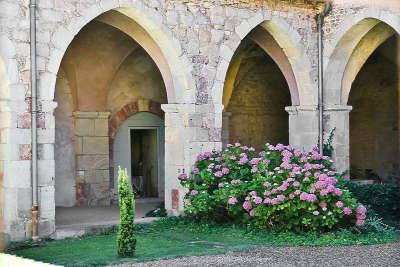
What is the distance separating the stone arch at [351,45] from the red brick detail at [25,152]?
5.61 metres

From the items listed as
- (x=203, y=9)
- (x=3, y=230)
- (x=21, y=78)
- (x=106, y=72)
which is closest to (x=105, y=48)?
Result: (x=106, y=72)

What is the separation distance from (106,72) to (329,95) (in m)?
4.03

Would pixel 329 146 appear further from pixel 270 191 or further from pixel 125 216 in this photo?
pixel 125 216

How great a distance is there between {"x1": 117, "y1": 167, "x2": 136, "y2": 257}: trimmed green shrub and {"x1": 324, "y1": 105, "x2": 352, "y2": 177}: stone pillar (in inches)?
227

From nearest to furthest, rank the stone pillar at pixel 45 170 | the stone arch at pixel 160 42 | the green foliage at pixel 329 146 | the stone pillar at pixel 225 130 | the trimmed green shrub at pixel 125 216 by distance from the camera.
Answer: the trimmed green shrub at pixel 125 216
the stone pillar at pixel 45 170
the stone arch at pixel 160 42
the green foliage at pixel 329 146
the stone pillar at pixel 225 130

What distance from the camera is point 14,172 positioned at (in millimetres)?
9141

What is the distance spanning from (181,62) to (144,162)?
418cm

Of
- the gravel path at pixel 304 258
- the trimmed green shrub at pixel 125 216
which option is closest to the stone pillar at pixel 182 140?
the gravel path at pixel 304 258

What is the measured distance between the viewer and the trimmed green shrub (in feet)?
24.7

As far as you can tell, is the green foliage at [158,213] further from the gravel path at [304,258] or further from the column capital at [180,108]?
the gravel path at [304,258]

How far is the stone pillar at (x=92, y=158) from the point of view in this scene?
1281 centimetres

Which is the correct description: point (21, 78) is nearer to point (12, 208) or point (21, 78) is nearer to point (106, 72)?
point (12, 208)

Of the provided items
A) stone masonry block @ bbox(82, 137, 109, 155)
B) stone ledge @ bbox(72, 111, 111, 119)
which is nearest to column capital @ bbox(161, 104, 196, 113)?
stone ledge @ bbox(72, 111, 111, 119)

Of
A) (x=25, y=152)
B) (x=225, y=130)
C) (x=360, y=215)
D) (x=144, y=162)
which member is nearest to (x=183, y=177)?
(x=25, y=152)
